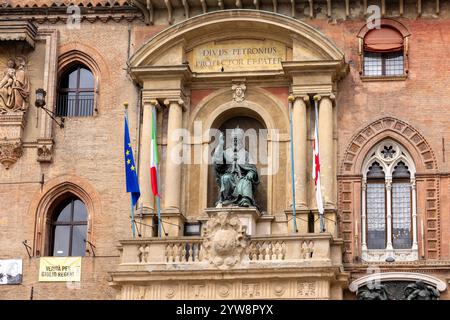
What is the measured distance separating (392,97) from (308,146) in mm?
2345

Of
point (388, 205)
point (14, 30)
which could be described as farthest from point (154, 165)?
point (388, 205)

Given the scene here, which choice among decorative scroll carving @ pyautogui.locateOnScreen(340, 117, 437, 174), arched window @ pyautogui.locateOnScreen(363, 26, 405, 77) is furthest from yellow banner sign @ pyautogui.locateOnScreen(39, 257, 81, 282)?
arched window @ pyautogui.locateOnScreen(363, 26, 405, 77)

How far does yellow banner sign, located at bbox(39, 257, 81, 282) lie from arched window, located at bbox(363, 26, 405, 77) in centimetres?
840

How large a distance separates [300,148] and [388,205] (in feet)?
8.10

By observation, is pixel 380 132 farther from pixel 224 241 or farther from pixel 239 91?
pixel 224 241

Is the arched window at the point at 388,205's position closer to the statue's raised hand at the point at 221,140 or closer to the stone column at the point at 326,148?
the stone column at the point at 326,148

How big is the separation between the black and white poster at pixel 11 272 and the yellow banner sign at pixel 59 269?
0.54m

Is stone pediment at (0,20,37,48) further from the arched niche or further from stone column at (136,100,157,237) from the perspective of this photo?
the arched niche

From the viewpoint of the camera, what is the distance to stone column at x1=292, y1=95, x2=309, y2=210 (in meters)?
32.4

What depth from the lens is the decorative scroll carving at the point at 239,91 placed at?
33688 millimetres

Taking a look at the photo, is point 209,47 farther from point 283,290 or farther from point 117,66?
point 283,290

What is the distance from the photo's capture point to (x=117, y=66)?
3456 centimetres

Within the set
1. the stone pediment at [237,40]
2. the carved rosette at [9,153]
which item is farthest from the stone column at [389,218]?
the carved rosette at [9,153]
